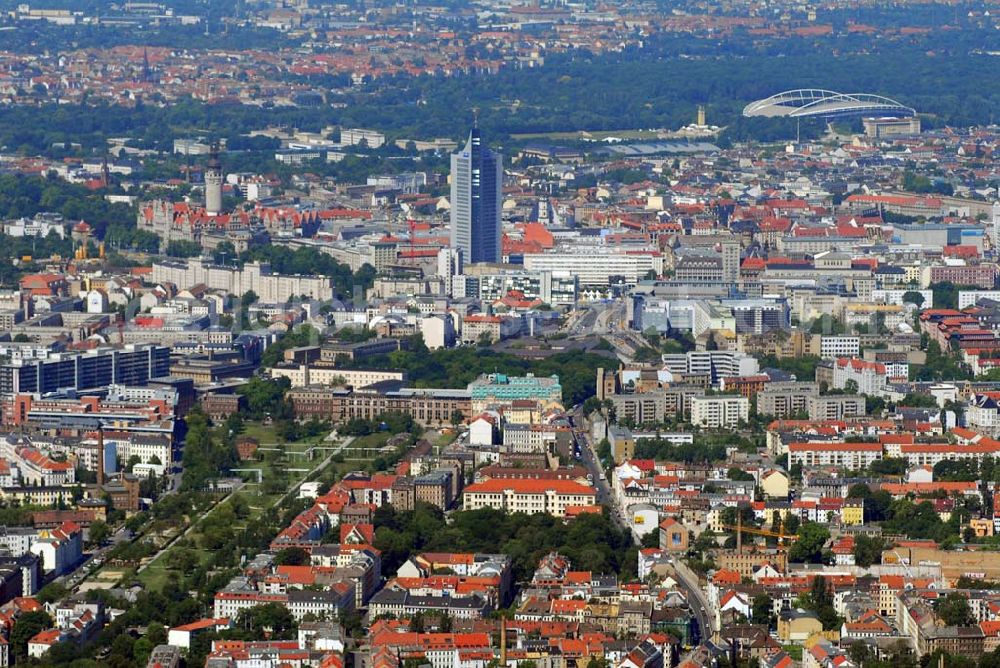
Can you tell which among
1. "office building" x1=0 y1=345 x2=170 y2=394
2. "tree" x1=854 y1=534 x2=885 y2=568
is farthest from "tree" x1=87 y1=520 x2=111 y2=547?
"office building" x1=0 y1=345 x2=170 y2=394

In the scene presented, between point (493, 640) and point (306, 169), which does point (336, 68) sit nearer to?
point (306, 169)

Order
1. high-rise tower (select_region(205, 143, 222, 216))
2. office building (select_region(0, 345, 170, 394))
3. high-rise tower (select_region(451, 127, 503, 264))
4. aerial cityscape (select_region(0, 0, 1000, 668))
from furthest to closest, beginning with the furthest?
high-rise tower (select_region(205, 143, 222, 216))
high-rise tower (select_region(451, 127, 503, 264))
office building (select_region(0, 345, 170, 394))
aerial cityscape (select_region(0, 0, 1000, 668))

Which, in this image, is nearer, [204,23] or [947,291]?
[947,291]

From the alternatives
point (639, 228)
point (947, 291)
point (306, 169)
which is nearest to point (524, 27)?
point (306, 169)

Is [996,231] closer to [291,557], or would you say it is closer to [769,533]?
[769,533]

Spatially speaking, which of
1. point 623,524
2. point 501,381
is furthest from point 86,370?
point 623,524

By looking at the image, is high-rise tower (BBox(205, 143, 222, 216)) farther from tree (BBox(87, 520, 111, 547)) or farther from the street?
tree (BBox(87, 520, 111, 547))
